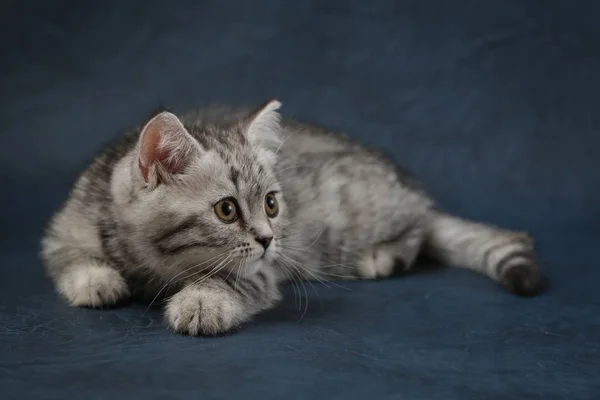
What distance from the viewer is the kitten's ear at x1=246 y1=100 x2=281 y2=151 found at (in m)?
2.95

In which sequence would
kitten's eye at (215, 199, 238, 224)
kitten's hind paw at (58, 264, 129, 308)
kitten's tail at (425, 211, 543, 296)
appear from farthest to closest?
1. kitten's tail at (425, 211, 543, 296)
2. kitten's hind paw at (58, 264, 129, 308)
3. kitten's eye at (215, 199, 238, 224)

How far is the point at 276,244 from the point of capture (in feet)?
8.87

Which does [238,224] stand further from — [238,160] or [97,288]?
[97,288]

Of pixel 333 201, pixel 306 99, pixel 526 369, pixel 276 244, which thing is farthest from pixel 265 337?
pixel 306 99

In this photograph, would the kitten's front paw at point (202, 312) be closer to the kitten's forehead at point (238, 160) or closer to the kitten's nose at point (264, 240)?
the kitten's nose at point (264, 240)

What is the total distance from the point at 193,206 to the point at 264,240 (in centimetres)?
23

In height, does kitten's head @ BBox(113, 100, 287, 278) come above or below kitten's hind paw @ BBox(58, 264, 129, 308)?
above

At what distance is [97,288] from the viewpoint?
2824 mm

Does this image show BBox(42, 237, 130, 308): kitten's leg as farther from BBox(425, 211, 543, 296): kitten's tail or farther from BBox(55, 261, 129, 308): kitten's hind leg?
BBox(425, 211, 543, 296): kitten's tail

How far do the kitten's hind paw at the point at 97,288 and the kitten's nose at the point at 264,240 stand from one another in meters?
0.52

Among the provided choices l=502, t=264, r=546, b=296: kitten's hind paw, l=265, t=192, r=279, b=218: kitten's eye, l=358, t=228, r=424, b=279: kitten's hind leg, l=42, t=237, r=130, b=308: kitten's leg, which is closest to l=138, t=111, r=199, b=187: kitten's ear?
l=265, t=192, r=279, b=218: kitten's eye

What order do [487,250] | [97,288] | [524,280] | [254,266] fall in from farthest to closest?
[487,250]
[524,280]
[97,288]
[254,266]

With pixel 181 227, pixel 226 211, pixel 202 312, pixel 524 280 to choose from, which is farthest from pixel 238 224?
pixel 524 280

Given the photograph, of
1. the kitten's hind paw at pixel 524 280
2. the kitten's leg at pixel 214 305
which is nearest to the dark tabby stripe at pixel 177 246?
the kitten's leg at pixel 214 305
